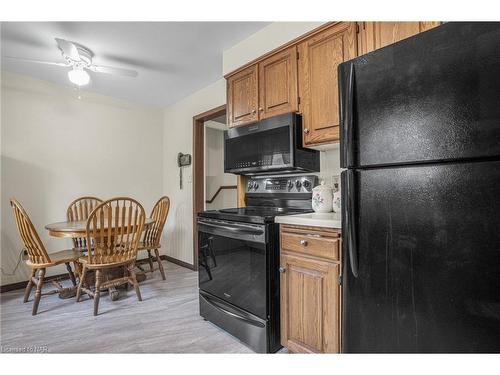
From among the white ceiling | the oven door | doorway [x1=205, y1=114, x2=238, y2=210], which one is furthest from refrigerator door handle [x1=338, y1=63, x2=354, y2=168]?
doorway [x1=205, y1=114, x2=238, y2=210]

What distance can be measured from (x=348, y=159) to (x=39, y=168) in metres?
3.53

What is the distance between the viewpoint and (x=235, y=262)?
1.74 meters

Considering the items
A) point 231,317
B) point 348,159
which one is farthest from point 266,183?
point 348,159

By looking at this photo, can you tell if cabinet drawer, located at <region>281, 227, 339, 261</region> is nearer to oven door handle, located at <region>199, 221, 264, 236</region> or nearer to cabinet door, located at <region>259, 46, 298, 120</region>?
oven door handle, located at <region>199, 221, 264, 236</region>

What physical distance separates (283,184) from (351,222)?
1.20 meters

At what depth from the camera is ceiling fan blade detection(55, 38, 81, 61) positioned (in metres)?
1.99

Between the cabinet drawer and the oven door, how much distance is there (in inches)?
5.5

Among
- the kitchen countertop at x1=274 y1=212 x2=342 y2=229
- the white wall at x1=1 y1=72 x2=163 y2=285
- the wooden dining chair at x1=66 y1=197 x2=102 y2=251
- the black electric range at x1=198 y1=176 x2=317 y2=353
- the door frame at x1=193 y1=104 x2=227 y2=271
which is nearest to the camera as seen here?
the kitchen countertop at x1=274 y1=212 x2=342 y2=229

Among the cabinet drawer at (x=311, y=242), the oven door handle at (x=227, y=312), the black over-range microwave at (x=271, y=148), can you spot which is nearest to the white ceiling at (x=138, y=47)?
the black over-range microwave at (x=271, y=148)

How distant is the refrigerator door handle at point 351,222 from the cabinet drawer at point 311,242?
0.32m
